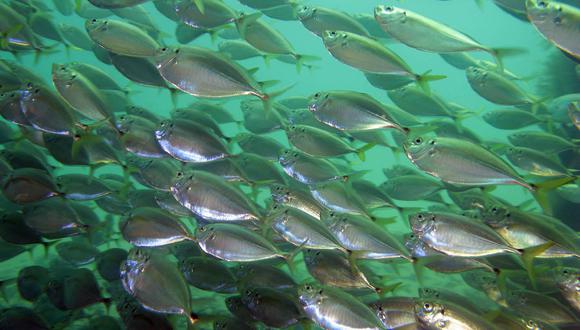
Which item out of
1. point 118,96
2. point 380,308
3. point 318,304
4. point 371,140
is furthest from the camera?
point 118,96

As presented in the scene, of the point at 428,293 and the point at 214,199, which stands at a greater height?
the point at 214,199

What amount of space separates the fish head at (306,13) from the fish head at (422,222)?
7.34 ft

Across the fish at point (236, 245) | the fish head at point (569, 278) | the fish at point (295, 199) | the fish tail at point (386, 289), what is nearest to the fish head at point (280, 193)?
the fish at point (295, 199)

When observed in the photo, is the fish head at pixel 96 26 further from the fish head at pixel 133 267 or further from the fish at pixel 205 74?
the fish head at pixel 133 267

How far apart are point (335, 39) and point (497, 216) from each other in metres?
1.84

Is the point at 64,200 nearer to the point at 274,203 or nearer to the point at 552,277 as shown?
the point at 274,203

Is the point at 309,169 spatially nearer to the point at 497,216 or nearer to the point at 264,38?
the point at 264,38

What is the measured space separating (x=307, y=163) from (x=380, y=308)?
54.3 inches

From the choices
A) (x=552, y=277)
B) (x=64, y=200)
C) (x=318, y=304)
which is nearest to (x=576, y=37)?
(x=552, y=277)

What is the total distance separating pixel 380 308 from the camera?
2.73 meters

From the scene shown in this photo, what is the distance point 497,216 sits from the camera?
2828 mm

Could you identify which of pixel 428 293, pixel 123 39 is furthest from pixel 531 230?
pixel 123 39

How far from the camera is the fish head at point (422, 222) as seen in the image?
2.61 meters

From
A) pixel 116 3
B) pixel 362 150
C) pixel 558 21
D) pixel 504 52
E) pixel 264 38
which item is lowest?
pixel 362 150
